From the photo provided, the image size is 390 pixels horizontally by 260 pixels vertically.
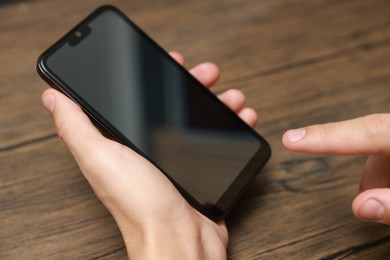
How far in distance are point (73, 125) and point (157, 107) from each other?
13 cm

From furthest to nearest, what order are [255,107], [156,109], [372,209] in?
[255,107]
[156,109]
[372,209]

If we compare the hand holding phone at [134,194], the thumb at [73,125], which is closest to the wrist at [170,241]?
the hand holding phone at [134,194]

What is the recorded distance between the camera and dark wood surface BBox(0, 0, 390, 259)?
2.19 feet

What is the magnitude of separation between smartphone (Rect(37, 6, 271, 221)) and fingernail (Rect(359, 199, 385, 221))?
17 centimetres

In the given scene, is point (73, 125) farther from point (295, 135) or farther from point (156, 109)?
point (295, 135)

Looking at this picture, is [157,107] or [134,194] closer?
[134,194]

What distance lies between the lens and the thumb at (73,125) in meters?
0.59

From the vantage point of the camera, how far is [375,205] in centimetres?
53

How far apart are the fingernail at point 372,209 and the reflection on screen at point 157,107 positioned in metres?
0.19

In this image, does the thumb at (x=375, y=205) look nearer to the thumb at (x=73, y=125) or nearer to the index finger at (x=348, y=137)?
the index finger at (x=348, y=137)

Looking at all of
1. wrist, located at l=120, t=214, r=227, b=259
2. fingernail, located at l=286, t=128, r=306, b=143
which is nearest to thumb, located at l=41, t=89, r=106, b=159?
wrist, located at l=120, t=214, r=227, b=259

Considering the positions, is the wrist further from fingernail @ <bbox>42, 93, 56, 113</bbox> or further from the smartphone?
fingernail @ <bbox>42, 93, 56, 113</bbox>

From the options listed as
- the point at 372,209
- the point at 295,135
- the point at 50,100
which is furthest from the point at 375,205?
the point at 50,100

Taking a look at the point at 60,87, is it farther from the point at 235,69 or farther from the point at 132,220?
the point at 235,69
